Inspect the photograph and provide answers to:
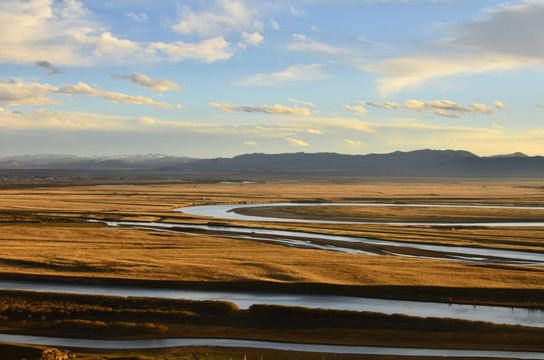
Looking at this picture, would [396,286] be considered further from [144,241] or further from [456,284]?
[144,241]

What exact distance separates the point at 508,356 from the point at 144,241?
119ft

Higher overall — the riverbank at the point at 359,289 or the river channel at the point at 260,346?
the riverbank at the point at 359,289

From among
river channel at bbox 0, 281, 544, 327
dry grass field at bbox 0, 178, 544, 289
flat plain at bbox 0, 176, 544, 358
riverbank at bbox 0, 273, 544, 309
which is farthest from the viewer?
dry grass field at bbox 0, 178, 544, 289

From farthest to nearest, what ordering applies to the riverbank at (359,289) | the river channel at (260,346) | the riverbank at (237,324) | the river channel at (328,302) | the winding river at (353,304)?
the riverbank at (359,289) → the river channel at (328,302) → the riverbank at (237,324) → the winding river at (353,304) → the river channel at (260,346)

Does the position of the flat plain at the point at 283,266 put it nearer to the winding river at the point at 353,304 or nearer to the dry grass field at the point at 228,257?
the dry grass field at the point at 228,257

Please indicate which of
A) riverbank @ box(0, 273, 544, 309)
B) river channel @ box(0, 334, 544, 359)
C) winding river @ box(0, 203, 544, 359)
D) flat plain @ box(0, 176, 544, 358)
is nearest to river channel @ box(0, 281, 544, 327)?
winding river @ box(0, 203, 544, 359)

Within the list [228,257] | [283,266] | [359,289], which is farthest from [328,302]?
[228,257]

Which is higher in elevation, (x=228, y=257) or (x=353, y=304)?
(x=228, y=257)

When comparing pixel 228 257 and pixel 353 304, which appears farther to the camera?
pixel 228 257

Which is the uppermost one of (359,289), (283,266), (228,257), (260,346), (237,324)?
Answer: (228,257)

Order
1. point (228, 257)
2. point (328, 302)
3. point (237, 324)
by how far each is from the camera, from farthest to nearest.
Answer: point (228, 257) < point (328, 302) < point (237, 324)

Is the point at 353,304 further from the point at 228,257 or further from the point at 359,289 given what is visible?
the point at 228,257

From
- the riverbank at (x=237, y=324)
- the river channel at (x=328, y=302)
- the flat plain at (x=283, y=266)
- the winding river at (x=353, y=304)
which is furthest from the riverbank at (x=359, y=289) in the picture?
the riverbank at (x=237, y=324)

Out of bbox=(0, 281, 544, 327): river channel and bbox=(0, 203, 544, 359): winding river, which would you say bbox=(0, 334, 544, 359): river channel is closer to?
bbox=(0, 203, 544, 359): winding river
